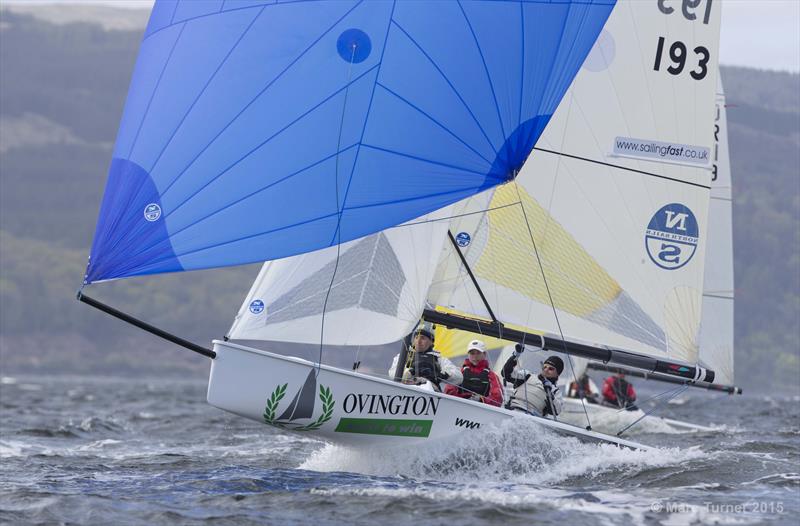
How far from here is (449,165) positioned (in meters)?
9.56

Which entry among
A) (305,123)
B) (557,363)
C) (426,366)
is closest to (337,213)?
(305,123)

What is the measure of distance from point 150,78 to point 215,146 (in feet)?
2.38

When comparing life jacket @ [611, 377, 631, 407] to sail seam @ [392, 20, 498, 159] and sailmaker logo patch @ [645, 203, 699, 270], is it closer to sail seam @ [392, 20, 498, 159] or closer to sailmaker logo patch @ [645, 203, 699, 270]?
sailmaker logo patch @ [645, 203, 699, 270]

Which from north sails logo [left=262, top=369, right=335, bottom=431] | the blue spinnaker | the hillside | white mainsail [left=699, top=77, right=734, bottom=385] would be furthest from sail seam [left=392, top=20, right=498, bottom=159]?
the hillside

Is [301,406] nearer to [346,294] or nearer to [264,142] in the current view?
[346,294]

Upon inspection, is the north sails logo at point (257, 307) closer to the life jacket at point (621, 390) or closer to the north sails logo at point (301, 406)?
the north sails logo at point (301, 406)

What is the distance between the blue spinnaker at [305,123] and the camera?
883cm

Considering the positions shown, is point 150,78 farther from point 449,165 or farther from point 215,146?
point 449,165

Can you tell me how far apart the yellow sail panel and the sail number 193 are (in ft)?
6.27

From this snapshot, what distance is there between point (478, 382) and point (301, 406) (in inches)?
70.0

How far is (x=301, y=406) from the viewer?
9.21 meters

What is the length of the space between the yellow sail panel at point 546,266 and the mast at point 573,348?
0.49 meters

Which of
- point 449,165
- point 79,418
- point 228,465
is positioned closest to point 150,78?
point 449,165

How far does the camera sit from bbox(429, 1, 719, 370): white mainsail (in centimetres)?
1209
